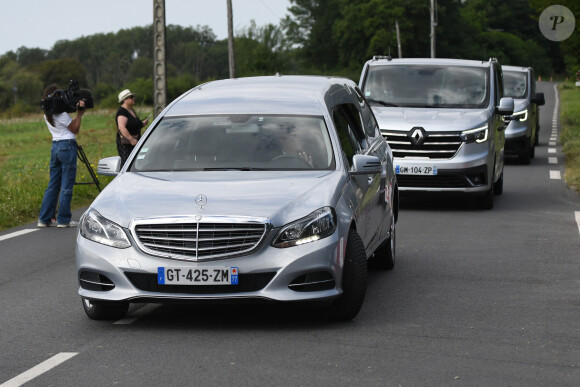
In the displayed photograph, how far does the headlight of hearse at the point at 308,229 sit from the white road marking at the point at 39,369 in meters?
1.42

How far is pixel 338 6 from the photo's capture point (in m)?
116

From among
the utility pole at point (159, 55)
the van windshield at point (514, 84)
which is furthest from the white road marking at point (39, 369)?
the van windshield at point (514, 84)

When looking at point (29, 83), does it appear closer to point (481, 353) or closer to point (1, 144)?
point (1, 144)

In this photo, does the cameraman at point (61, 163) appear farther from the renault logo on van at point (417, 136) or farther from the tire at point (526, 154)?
the tire at point (526, 154)

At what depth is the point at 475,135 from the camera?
14.6m

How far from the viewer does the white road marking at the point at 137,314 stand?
7.40 metres

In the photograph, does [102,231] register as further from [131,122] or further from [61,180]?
[131,122]

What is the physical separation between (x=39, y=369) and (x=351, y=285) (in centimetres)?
212

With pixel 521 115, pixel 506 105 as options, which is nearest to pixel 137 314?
pixel 506 105

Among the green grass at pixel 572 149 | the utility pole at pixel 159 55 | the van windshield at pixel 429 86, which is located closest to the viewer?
the van windshield at pixel 429 86

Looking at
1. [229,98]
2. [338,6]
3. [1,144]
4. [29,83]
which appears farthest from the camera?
[29,83]

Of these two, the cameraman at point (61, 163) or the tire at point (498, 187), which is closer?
the cameraman at point (61, 163)

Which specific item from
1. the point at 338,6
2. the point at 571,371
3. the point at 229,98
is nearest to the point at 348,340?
the point at 571,371

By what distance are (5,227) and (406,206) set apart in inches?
213
